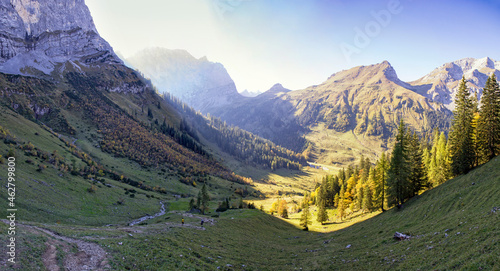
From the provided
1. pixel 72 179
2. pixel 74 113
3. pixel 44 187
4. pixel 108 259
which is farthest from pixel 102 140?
pixel 108 259

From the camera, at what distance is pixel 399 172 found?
54375mm

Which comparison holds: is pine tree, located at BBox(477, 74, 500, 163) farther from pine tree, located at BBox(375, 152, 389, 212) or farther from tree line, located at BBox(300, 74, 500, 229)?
pine tree, located at BBox(375, 152, 389, 212)

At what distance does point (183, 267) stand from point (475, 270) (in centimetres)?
2360

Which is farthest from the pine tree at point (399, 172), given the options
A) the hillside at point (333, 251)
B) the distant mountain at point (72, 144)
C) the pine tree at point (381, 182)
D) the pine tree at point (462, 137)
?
the distant mountain at point (72, 144)

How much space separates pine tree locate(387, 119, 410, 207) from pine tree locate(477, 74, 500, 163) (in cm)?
1535

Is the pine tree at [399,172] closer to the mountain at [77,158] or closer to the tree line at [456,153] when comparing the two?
the tree line at [456,153]

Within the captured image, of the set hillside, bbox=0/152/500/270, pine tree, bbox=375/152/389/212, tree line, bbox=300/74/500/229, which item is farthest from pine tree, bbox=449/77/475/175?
pine tree, bbox=375/152/389/212

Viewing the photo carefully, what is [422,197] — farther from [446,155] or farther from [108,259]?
[108,259]

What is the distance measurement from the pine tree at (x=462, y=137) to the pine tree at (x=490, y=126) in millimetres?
2150

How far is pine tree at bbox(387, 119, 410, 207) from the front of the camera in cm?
5391

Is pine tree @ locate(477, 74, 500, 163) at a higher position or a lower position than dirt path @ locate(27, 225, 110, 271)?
higher

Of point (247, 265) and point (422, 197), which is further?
point (422, 197)

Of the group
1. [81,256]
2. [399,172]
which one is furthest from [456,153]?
[81,256]

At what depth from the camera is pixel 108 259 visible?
19766 mm
